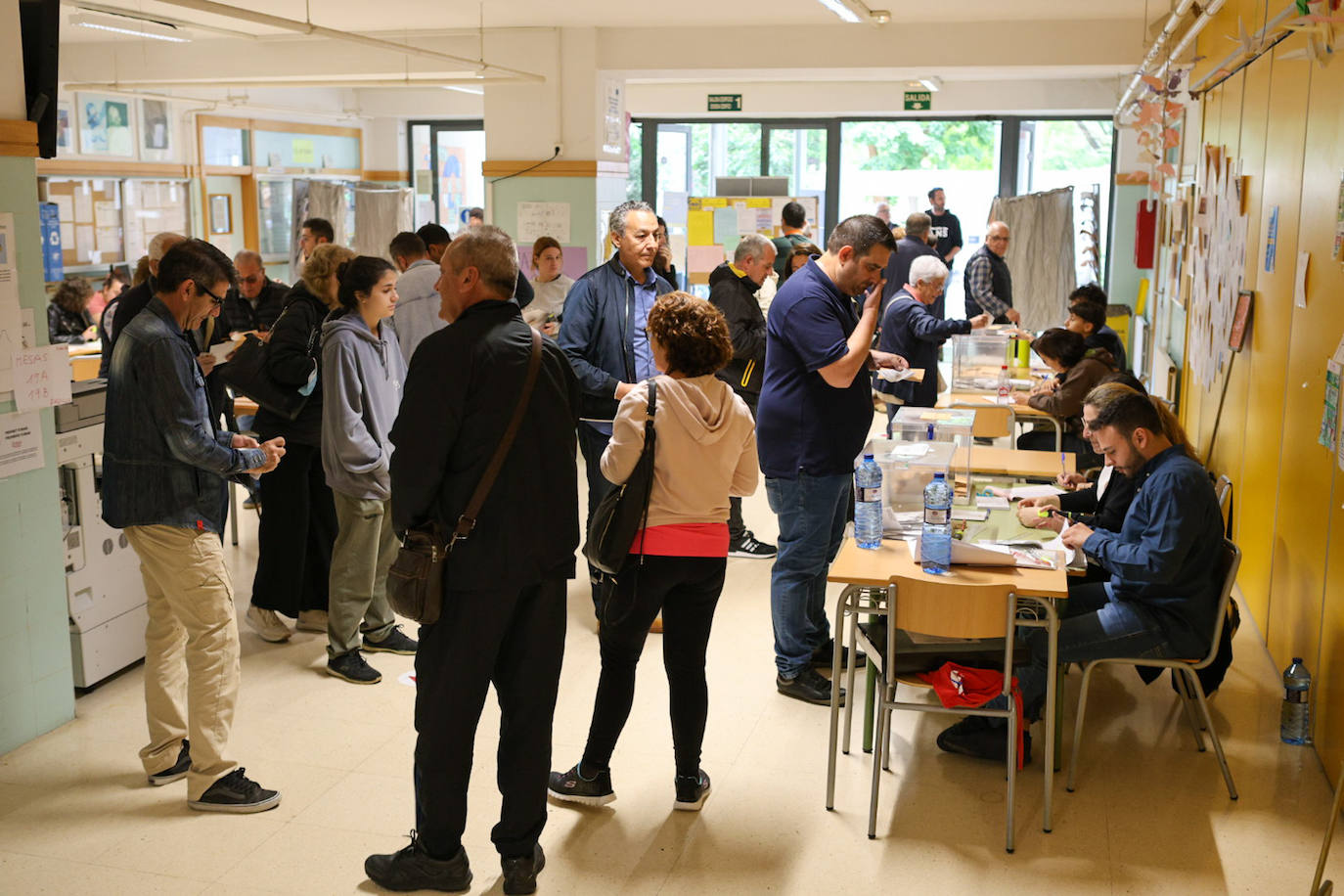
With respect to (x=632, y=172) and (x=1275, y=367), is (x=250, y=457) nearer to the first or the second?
(x=1275, y=367)

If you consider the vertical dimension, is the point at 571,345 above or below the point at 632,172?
below

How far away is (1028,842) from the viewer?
3.56 m

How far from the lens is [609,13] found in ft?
29.7

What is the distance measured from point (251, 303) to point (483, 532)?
4567mm

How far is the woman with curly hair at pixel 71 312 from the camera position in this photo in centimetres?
945

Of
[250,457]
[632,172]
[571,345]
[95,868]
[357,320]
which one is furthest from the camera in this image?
[632,172]

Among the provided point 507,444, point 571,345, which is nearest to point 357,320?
point 571,345

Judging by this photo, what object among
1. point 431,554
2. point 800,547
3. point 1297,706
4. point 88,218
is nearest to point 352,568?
point 800,547

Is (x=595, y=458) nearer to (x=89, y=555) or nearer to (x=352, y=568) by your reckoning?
(x=352, y=568)

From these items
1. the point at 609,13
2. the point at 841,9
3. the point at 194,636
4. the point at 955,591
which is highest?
the point at 609,13

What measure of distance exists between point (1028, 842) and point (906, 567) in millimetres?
859

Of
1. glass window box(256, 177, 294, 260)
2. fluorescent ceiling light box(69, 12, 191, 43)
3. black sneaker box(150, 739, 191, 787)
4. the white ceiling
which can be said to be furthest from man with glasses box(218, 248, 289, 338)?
glass window box(256, 177, 294, 260)

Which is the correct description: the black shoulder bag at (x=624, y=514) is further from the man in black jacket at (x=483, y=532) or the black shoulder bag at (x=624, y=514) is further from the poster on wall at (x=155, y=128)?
the poster on wall at (x=155, y=128)

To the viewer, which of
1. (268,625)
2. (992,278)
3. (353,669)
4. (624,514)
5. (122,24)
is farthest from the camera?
(992,278)
